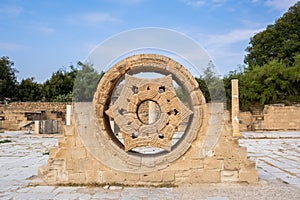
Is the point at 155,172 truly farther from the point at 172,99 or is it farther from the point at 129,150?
the point at 172,99

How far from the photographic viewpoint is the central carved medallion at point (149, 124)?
5.10 meters

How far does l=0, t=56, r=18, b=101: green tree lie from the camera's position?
3276 centimetres

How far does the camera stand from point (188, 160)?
516 centimetres

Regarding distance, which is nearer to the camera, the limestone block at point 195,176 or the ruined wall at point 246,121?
the limestone block at point 195,176

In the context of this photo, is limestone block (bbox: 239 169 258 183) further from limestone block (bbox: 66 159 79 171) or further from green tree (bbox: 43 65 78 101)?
green tree (bbox: 43 65 78 101)

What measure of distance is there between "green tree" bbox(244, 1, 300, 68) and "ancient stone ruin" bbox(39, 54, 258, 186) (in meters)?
27.0

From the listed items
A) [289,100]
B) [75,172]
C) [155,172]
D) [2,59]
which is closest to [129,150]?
[155,172]

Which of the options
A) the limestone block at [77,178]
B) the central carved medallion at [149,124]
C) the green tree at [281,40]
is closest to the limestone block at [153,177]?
the central carved medallion at [149,124]

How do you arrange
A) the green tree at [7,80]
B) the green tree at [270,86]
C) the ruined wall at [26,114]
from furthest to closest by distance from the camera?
the green tree at [7,80] → the green tree at [270,86] → the ruined wall at [26,114]

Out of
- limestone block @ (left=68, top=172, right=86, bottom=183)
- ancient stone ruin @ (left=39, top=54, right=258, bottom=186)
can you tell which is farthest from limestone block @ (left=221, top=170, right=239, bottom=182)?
limestone block @ (left=68, top=172, right=86, bottom=183)

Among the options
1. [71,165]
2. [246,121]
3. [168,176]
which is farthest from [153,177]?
[246,121]

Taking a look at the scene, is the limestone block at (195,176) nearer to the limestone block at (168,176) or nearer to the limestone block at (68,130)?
the limestone block at (168,176)

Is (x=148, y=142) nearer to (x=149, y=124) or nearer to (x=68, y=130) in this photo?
(x=149, y=124)

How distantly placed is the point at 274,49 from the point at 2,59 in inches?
1163
